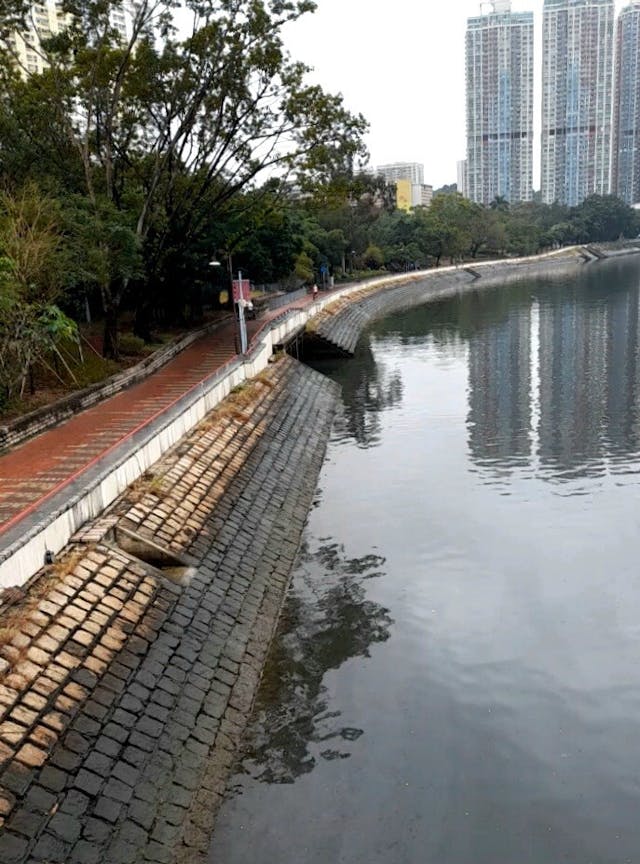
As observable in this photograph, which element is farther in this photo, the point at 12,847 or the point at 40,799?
the point at 40,799

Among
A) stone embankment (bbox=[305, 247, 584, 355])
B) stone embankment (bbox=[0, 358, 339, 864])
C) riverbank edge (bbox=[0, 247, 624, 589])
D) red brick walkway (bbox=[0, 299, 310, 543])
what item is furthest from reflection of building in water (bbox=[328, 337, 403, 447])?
stone embankment (bbox=[0, 358, 339, 864])

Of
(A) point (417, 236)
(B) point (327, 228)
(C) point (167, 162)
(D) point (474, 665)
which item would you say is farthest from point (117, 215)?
(A) point (417, 236)

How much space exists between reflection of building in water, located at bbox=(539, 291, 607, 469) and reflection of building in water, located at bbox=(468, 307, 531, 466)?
0.86m

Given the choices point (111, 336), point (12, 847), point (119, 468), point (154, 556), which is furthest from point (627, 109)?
point (12, 847)

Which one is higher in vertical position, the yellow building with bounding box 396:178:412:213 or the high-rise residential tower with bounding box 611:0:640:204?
the high-rise residential tower with bounding box 611:0:640:204

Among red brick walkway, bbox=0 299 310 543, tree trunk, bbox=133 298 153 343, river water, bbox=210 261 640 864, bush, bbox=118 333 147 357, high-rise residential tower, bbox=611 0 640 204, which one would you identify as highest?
high-rise residential tower, bbox=611 0 640 204

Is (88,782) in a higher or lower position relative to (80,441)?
lower

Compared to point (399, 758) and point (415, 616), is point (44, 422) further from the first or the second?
point (399, 758)

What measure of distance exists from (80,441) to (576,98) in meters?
181

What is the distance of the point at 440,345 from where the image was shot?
53.3 m

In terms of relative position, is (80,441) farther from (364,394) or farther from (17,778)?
(364,394)

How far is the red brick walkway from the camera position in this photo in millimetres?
15992

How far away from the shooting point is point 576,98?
172 m

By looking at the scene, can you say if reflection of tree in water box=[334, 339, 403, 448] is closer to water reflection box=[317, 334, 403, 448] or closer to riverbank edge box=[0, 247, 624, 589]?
water reflection box=[317, 334, 403, 448]
